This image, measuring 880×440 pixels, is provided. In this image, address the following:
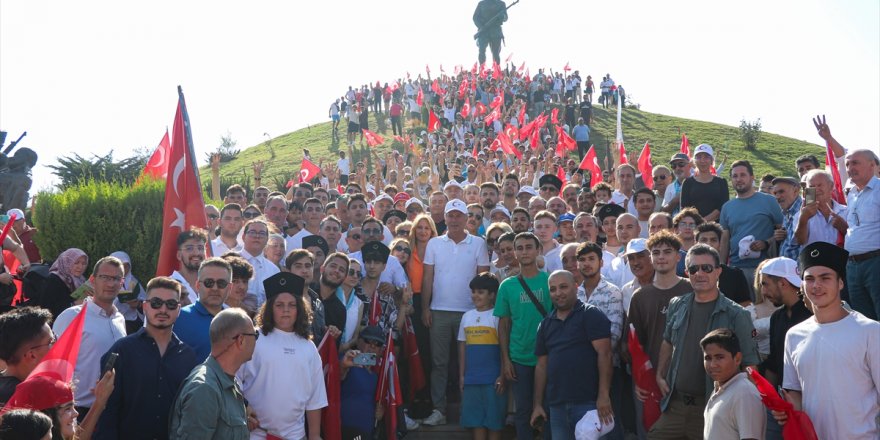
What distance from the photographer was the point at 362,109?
35.1 meters

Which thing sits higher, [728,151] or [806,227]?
[728,151]

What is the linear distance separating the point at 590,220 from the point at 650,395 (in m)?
2.77

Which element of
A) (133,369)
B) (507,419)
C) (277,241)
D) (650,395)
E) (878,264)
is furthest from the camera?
(277,241)

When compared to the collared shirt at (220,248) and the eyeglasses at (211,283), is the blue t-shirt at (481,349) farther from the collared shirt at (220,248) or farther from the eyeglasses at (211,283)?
the eyeglasses at (211,283)

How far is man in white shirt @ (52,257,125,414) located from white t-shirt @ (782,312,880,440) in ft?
14.8

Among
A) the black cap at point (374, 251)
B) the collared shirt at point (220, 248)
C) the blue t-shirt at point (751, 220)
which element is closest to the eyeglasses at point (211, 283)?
the black cap at point (374, 251)

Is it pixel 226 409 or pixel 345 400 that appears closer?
pixel 226 409

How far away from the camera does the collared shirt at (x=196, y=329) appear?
600cm

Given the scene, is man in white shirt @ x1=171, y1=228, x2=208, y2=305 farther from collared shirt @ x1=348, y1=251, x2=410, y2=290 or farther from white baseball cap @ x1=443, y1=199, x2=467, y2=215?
white baseball cap @ x1=443, y1=199, x2=467, y2=215

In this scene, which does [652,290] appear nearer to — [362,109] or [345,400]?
[345,400]

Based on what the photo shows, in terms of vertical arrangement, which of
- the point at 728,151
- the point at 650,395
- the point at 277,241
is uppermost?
the point at 728,151

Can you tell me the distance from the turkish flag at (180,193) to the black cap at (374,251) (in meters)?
1.57

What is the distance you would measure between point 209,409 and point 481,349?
3695mm

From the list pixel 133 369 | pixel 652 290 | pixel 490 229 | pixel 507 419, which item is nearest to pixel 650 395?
pixel 652 290
